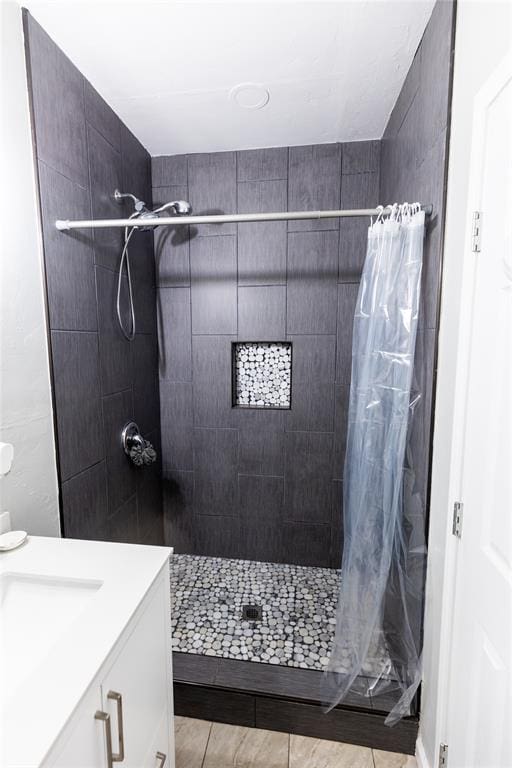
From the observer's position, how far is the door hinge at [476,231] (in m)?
0.97

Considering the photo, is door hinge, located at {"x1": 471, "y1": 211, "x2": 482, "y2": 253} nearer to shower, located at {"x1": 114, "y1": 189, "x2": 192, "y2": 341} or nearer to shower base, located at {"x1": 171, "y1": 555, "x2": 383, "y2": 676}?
shower, located at {"x1": 114, "y1": 189, "x2": 192, "y2": 341}

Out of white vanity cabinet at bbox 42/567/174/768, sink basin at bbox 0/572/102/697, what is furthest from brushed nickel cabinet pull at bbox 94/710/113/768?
sink basin at bbox 0/572/102/697

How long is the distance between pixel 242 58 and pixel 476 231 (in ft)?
3.99

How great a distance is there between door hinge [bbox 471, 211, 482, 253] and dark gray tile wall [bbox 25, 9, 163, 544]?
4.66 feet

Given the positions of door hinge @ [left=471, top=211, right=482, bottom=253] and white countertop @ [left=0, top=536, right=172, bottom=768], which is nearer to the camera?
white countertop @ [left=0, top=536, right=172, bottom=768]

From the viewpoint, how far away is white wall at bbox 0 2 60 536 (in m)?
1.20

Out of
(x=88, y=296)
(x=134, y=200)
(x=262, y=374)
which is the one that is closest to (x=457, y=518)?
(x=262, y=374)

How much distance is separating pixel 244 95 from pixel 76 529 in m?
2.09

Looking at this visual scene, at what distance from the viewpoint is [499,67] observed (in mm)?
852

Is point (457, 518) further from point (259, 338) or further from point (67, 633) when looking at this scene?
point (259, 338)

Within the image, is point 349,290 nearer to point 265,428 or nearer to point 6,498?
point 265,428

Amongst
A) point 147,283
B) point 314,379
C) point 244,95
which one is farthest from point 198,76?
point 314,379

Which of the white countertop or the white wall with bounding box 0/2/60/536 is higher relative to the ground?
the white wall with bounding box 0/2/60/536

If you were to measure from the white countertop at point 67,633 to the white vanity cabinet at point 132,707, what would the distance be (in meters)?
0.02
